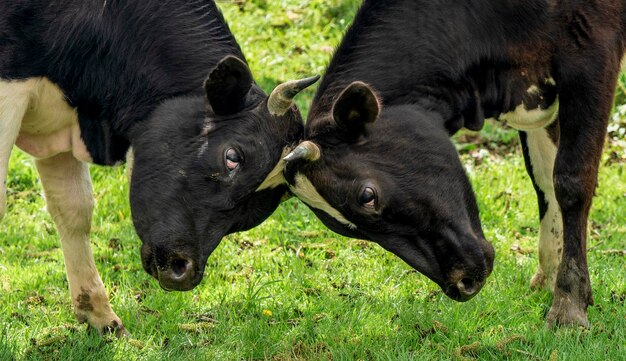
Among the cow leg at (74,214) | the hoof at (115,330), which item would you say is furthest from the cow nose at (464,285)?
the cow leg at (74,214)

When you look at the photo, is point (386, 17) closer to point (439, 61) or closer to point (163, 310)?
point (439, 61)

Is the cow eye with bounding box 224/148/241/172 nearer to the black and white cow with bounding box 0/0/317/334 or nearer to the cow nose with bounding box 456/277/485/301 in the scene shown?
the black and white cow with bounding box 0/0/317/334

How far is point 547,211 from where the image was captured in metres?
7.39

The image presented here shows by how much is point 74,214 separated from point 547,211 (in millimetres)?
2825

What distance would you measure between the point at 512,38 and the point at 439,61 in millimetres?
458

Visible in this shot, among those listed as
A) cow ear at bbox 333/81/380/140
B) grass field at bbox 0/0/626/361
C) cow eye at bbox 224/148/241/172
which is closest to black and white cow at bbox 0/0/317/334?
cow eye at bbox 224/148/241/172

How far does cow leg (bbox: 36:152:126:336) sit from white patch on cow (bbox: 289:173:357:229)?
1511 mm

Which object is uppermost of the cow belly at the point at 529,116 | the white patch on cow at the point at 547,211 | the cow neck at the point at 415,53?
the cow neck at the point at 415,53

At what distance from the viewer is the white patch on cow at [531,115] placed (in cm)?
670

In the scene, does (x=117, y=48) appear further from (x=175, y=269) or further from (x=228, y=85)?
(x=175, y=269)


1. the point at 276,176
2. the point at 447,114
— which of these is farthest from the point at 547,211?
the point at 276,176

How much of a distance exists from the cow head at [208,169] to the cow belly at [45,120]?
0.63 meters

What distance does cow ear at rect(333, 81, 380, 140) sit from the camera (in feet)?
19.1

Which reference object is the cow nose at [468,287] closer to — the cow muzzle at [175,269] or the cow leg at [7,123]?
the cow muzzle at [175,269]
